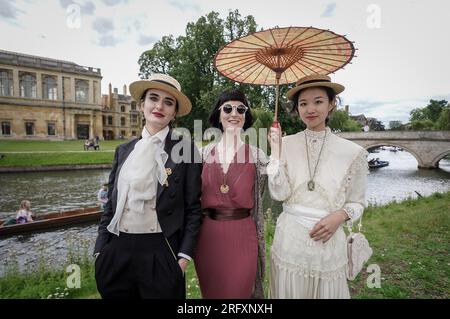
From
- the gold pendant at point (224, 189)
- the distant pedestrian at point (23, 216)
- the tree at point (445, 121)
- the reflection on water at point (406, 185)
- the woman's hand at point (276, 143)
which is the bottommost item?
the reflection on water at point (406, 185)

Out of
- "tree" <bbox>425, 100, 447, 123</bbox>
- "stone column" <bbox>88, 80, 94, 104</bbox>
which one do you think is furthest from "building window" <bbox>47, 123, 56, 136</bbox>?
"tree" <bbox>425, 100, 447, 123</bbox>

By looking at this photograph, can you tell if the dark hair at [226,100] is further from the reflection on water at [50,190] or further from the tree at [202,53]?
the tree at [202,53]

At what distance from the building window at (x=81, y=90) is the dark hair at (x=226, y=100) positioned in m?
50.7

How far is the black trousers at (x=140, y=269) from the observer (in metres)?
2.35

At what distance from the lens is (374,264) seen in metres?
5.27

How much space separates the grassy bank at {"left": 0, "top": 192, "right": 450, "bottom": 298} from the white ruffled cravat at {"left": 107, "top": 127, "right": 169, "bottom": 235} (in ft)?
7.96

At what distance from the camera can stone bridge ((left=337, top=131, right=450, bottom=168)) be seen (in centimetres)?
3212

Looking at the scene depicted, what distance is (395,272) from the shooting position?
4.93 metres

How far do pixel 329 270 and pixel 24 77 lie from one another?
5338 centimetres

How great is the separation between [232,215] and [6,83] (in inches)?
2042

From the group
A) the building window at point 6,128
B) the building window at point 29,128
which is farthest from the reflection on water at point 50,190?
the building window at point 29,128

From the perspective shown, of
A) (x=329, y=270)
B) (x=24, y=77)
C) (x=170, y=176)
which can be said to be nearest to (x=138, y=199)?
(x=170, y=176)

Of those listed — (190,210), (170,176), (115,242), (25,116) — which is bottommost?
(115,242)
